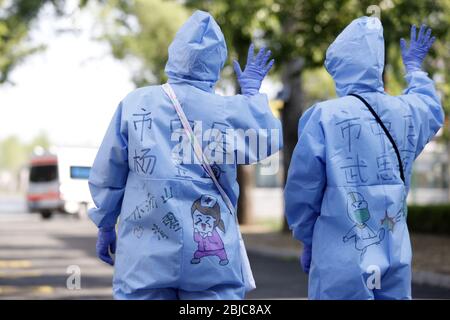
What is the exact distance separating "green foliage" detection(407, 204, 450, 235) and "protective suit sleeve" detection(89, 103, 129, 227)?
15.0m

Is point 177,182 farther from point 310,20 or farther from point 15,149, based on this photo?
point 15,149

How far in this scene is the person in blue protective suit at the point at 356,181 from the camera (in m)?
3.86

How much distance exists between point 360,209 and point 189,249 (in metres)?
0.83

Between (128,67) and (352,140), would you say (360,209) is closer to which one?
(352,140)

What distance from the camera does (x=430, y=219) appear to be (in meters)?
18.7

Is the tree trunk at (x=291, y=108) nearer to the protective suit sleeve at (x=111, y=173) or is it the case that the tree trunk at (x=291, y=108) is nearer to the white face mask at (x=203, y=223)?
the protective suit sleeve at (x=111, y=173)

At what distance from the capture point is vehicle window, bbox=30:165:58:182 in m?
30.1

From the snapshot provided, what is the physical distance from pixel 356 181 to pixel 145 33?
2475 cm

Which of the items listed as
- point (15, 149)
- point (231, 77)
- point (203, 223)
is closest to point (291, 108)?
point (231, 77)

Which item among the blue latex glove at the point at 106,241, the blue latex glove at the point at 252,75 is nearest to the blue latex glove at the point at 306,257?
the blue latex glove at the point at 252,75

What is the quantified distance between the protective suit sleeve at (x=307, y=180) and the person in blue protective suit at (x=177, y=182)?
22cm
